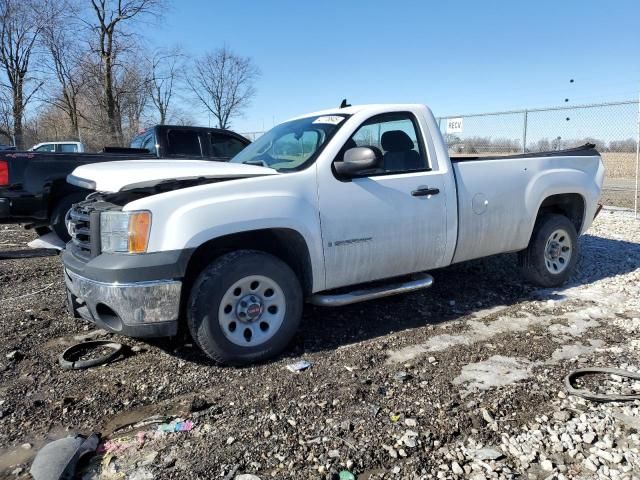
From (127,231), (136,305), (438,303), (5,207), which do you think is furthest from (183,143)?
(136,305)

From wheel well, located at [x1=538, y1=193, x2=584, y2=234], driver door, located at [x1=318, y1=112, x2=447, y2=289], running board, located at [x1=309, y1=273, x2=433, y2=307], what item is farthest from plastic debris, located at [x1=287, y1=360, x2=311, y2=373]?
wheel well, located at [x1=538, y1=193, x2=584, y2=234]

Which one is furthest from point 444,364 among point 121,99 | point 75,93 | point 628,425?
point 75,93

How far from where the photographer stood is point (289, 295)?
3.74 m

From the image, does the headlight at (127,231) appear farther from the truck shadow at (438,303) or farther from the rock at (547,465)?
the rock at (547,465)

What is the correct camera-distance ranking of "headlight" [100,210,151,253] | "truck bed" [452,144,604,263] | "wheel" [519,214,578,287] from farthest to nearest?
"wheel" [519,214,578,287] < "truck bed" [452,144,604,263] < "headlight" [100,210,151,253]

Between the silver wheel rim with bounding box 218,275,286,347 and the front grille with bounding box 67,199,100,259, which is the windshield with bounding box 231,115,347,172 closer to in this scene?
the silver wheel rim with bounding box 218,275,286,347

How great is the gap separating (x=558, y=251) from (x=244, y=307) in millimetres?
3866

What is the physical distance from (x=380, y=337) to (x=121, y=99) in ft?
111

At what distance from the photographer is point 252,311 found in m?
3.62

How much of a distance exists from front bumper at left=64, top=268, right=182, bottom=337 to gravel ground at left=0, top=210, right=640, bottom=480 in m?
0.39

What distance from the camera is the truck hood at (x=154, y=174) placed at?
3631 mm

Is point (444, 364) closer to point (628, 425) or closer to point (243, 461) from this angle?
point (628, 425)

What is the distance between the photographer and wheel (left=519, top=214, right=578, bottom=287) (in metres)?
5.44

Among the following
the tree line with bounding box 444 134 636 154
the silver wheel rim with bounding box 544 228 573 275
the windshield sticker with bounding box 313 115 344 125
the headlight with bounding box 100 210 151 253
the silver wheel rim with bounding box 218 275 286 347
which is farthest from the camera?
the tree line with bounding box 444 134 636 154
